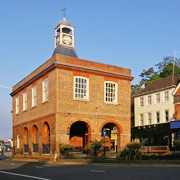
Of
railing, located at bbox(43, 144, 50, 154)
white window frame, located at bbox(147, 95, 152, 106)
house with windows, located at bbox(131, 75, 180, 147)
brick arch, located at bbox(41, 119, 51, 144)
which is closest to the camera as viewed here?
railing, located at bbox(43, 144, 50, 154)

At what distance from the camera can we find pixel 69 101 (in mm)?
Answer: 28438

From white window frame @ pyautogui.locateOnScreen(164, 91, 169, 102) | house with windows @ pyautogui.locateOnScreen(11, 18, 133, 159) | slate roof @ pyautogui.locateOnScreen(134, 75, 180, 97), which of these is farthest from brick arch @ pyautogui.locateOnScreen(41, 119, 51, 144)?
slate roof @ pyautogui.locateOnScreen(134, 75, 180, 97)

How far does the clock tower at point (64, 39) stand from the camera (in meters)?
34.5

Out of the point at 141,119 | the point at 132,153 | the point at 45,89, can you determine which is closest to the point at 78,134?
the point at 45,89

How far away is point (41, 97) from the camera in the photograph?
102 feet

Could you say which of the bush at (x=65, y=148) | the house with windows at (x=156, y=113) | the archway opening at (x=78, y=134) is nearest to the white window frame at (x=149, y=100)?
the house with windows at (x=156, y=113)

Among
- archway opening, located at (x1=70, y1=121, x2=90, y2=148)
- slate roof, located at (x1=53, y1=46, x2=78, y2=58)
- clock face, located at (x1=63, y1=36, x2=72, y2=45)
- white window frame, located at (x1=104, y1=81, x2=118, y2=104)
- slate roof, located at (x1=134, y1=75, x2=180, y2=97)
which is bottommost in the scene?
archway opening, located at (x1=70, y1=121, x2=90, y2=148)

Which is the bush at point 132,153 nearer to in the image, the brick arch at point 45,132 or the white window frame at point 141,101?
the brick arch at point 45,132

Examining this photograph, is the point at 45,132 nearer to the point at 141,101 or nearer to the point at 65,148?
the point at 65,148

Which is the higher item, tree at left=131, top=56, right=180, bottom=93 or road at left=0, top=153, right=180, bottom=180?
tree at left=131, top=56, right=180, bottom=93

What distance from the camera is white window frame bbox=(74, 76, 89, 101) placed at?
29.1m

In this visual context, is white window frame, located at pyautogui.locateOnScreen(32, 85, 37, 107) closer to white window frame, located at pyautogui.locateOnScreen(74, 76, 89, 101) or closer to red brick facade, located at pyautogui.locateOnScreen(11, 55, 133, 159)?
red brick facade, located at pyautogui.locateOnScreen(11, 55, 133, 159)

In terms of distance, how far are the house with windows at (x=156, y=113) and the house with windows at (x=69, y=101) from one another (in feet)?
37.3

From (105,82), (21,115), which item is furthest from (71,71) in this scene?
(21,115)
